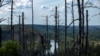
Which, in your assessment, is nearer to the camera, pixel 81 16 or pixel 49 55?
pixel 81 16

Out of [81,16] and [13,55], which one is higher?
[81,16]

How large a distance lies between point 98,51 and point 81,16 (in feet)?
157

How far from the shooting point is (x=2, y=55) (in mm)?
32875

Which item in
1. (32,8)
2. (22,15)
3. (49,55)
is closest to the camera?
(32,8)

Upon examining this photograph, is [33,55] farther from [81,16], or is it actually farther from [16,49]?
[81,16]

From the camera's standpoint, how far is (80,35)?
62.3 feet

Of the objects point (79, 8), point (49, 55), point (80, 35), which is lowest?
point (49, 55)

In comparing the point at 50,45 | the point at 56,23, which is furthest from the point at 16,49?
the point at 50,45

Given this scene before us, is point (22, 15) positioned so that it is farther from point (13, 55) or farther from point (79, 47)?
point (79, 47)

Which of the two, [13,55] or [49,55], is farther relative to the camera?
[49,55]

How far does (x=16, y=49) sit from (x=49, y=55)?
38812 mm

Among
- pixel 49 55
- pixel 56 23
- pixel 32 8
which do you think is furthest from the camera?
pixel 49 55

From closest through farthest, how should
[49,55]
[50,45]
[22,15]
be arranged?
1. [22,15]
2. [49,55]
3. [50,45]

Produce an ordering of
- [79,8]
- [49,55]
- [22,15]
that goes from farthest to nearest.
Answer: [49,55] < [22,15] < [79,8]
